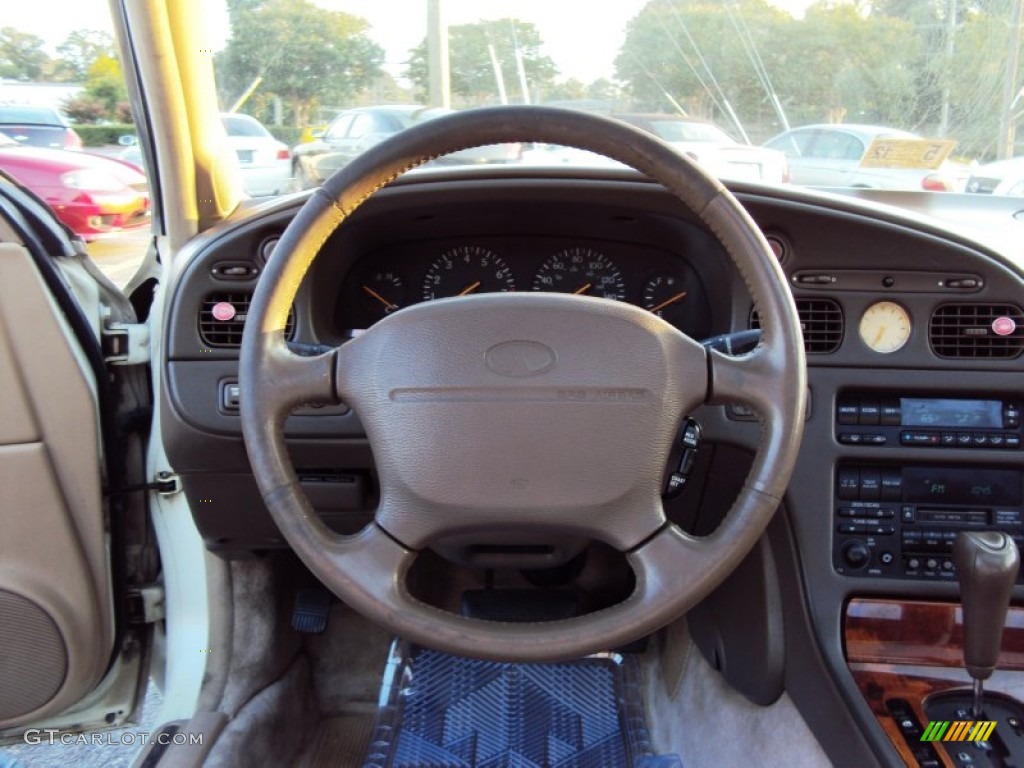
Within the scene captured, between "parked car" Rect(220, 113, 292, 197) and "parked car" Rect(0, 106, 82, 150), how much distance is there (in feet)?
1.01

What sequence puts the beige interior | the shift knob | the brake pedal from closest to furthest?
the shift knob
the beige interior
the brake pedal

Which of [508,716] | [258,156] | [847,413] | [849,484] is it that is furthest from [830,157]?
[508,716]

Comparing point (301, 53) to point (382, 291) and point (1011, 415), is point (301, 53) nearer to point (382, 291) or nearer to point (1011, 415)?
point (382, 291)

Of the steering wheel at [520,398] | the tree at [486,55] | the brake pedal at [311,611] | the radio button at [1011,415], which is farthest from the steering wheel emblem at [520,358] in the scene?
the brake pedal at [311,611]

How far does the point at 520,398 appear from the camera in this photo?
3.77ft

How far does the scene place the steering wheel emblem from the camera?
1.16 metres

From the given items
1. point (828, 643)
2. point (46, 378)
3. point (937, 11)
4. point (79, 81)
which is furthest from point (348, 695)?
point (937, 11)

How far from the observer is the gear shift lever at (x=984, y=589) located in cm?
138

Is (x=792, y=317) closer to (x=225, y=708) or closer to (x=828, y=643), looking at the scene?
(x=828, y=643)

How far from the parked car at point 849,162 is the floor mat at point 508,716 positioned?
47.3 inches

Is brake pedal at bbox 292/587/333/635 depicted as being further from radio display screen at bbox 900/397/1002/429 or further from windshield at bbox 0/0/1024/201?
radio display screen at bbox 900/397/1002/429

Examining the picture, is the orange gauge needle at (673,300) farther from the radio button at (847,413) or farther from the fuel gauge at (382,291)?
the fuel gauge at (382,291)

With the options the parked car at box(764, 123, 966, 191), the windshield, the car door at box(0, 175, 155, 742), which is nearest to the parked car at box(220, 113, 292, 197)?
the windshield

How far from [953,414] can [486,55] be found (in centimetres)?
108
